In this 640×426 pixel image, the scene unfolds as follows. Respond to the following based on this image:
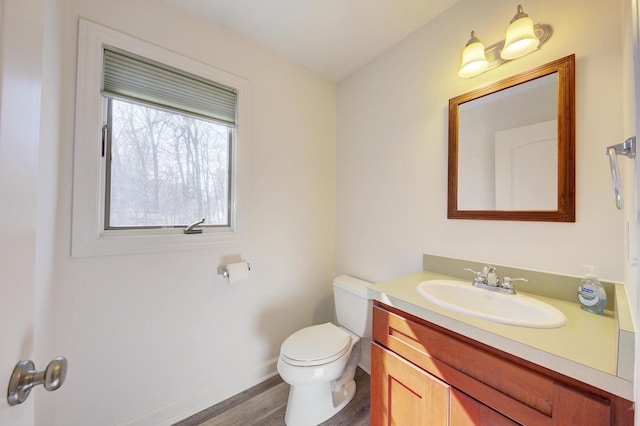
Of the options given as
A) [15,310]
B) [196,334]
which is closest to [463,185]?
[15,310]

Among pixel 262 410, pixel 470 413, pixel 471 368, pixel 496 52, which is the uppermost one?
pixel 496 52

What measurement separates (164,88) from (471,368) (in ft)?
6.58

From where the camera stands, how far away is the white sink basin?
2.71 feet

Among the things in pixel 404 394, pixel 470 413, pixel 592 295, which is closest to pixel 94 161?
pixel 404 394

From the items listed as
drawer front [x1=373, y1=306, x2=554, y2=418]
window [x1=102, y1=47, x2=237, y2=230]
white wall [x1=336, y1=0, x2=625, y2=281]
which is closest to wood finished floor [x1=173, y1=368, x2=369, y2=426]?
drawer front [x1=373, y1=306, x2=554, y2=418]

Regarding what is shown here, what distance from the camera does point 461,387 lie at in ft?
2.75

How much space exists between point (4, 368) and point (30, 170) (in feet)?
1.12

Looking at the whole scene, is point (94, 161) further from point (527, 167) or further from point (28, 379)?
point (527, 167)

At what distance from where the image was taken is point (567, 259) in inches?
39.6

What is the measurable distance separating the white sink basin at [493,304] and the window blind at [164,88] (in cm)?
162

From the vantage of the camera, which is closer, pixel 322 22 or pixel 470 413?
pixel 470 413

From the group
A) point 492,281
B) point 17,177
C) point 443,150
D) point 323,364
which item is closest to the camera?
point 17,177

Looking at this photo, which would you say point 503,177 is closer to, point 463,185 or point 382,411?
point 463,185

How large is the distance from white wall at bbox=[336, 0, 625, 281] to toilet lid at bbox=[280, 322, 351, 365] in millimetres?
530
